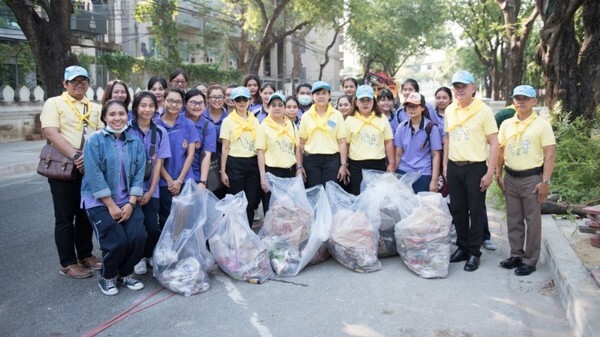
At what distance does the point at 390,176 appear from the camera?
A: 444 cm

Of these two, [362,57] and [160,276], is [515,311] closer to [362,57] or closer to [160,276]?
[160,276]

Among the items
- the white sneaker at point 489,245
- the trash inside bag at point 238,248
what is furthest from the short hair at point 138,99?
the white sneaker at point 489,245

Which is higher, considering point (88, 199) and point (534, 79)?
point (534, 79)

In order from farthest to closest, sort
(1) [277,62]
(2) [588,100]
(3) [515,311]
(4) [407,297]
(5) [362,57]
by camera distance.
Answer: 1. (1) [277,62]
2. (5) [362,57]
3. (2) [588,100]
4. (4) [407,297]
5. (3) [515,311]

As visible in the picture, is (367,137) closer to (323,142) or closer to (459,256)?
(323,142)

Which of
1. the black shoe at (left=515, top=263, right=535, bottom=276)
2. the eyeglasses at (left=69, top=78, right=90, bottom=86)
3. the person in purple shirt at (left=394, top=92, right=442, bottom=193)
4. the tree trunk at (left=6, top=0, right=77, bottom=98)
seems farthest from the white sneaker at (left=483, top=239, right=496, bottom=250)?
the tree trunk at (left=6, top=0, right=77, bottom=98)

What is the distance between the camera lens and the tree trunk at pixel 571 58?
6.96m

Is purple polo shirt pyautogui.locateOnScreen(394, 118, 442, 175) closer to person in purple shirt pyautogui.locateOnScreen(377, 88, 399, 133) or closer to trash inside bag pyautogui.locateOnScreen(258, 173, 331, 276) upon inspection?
person in purple shirt pyautogui.locateOnScreen(377, 88, 399, 133)

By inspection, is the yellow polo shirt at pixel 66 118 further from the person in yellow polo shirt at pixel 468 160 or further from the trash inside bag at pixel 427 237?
the person in yellow polo shirt at pixel 468 160

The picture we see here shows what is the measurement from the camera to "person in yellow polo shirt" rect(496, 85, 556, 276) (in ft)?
12.7

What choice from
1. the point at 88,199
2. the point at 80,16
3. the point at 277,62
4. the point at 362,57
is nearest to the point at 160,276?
the point at 88,199

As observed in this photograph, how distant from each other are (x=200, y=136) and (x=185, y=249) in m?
1.15

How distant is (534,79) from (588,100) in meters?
6.67

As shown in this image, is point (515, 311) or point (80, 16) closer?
point (515, 311)
